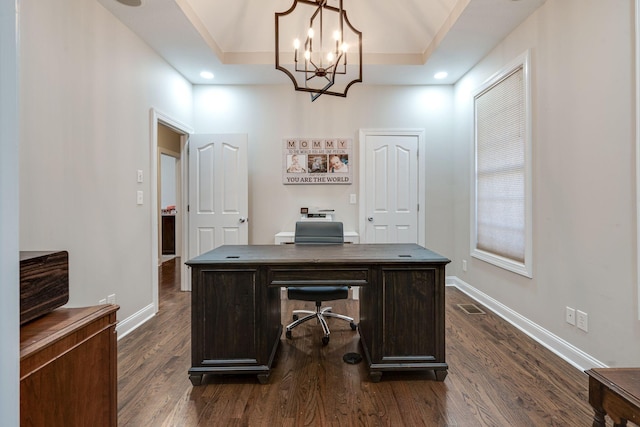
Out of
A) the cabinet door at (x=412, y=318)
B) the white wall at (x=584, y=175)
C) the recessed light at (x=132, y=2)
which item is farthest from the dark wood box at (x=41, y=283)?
the white wall at (x=584, y=175)

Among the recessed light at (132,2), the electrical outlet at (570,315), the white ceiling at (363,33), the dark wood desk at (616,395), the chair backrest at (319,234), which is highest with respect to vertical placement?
the white ceiling at (363,33)

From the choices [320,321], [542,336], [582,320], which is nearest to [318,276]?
[320,321]

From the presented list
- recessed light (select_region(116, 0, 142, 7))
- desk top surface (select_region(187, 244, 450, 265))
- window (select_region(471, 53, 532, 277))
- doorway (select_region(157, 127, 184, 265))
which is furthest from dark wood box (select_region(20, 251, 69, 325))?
doorway (select_region(157, 127, 184, 265))

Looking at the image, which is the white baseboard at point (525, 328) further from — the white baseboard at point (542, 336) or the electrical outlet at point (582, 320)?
the electrical outlet at point (582, 320)

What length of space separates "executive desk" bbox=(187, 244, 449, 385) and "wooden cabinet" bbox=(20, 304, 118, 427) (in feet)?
2.47

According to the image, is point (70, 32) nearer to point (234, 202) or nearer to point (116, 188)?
point (116, 188)

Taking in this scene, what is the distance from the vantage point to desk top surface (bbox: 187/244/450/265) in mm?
1855

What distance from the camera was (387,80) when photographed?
3820mm

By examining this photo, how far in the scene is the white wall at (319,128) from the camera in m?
3.96

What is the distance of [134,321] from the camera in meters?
2.69

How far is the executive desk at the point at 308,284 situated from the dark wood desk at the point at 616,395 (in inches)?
36.9

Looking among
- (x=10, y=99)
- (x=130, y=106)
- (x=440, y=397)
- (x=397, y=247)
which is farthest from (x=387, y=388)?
(x=130, y=106)

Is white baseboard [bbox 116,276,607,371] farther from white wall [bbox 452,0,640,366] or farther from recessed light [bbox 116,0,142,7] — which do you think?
recessed light [bbox 116,0,142,7]

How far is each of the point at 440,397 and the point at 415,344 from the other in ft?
0.98
